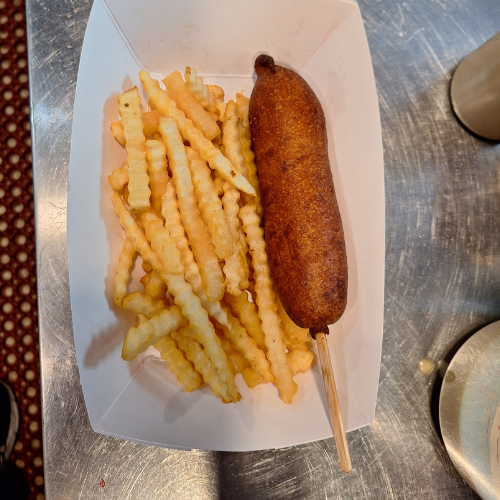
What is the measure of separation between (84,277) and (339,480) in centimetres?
112

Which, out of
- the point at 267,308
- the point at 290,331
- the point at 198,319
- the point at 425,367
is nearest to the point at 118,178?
the point at 198,319

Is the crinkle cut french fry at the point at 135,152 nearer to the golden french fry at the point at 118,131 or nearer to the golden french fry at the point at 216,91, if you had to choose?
the golden french fry at the point at 118,131

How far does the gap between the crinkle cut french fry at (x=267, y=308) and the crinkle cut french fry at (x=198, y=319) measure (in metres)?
0.14

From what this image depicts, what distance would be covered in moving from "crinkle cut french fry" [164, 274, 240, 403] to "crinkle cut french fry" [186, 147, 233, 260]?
0.43 feet

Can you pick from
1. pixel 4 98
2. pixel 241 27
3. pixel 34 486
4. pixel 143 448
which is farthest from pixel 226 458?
pixel 4 98

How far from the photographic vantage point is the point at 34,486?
164 cm

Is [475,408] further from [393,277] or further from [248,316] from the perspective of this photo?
[248,316]

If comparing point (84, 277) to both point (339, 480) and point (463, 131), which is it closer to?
point (339, 480)

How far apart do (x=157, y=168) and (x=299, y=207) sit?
41 cm

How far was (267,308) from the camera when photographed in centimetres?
103

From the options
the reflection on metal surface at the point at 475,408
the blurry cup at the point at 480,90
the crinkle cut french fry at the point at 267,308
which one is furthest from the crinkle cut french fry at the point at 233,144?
the reflection on metal surface at the point at 475,408

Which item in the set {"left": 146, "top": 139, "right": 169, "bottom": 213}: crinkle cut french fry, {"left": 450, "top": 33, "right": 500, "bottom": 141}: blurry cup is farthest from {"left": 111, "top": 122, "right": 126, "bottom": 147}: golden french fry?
{"left": 450, "top": 33, "right": 500, "bottom": 141}: blurry cup

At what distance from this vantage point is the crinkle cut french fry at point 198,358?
100 centimetres

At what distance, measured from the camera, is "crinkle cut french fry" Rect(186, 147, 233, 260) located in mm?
Result: 974
